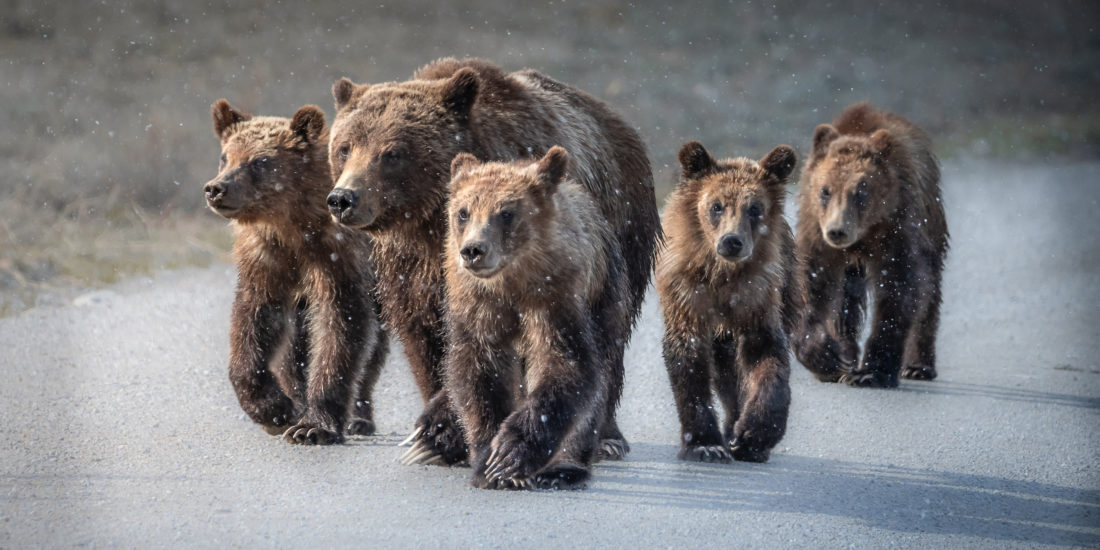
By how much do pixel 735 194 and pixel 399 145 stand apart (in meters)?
1.54

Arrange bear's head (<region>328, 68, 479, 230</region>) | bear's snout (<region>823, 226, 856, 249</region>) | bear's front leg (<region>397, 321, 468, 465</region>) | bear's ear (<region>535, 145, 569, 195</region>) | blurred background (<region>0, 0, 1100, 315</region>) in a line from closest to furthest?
bear's ear (<region>535, 145, 569, 195</region>) → bear's head (<region>328, 68, 479, 230</region>) → bear's front leg (<region>397, 321, 468, 465</region>) → bear's snout (<region>823, 226, 856, 249</region>) → blurred background (<region>0, 0, 1100, 315</region>)

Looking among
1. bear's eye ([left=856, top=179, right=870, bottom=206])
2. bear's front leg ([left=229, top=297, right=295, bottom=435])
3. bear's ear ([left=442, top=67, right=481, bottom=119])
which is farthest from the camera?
bear's eye ([left=856, top=179, right=870, bottom=206])

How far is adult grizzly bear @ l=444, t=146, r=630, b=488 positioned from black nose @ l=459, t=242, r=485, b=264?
1.6 inches

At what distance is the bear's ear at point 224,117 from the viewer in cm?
564

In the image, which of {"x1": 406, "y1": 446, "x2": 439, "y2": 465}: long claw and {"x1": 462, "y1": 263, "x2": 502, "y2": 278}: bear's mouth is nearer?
{"x1": 462, "y1": 263, "x2": 502, "y2": 278}: bear's mouth

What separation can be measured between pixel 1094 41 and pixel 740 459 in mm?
20299

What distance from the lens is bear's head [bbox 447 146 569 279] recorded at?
4.50 meters

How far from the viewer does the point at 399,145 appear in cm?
493

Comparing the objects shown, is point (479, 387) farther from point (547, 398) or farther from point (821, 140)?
point (821, 140)

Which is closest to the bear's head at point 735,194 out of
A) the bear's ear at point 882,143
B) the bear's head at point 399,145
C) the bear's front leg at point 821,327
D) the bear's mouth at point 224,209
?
the bear's head at point 399,145

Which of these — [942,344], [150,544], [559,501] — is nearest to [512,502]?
[559,501]

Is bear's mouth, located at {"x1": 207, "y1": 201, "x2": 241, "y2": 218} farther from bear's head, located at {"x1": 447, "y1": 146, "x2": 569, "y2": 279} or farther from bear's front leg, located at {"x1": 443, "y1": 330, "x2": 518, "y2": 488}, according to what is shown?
bear's front leg, located at {"x1": 443, "y1": 330, "x2": 518, "y2": 488}

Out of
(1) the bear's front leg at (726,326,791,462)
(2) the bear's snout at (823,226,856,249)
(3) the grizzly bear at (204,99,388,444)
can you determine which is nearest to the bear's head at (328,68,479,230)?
(3) the grizzly bear at (204,99,388,444)

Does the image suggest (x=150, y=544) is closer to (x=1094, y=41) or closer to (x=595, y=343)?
(x=595, y=343)
